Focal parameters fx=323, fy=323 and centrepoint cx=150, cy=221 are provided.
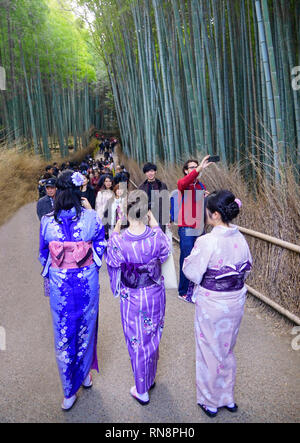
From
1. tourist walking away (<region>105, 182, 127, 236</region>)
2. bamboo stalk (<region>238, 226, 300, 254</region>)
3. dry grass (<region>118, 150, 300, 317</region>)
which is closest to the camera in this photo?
bamboo stalk (<region>238, 226, 300, 254</region>)

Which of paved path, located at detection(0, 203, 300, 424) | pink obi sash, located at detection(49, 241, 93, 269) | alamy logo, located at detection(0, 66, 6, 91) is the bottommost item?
paved path, located at detection(0, 203, 300, 424)

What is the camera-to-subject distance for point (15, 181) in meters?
6.75

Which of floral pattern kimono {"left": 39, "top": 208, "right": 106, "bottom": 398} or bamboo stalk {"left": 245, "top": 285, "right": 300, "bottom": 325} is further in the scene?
bamboo stalk {"left": 245, "top": 285, "right": 300, "bottom": 325}

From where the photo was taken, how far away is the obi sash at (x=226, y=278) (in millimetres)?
1495

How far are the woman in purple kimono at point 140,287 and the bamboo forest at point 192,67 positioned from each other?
1.41 meters

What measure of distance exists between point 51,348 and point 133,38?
7367 mm

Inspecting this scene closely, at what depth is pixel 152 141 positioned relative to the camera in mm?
6656

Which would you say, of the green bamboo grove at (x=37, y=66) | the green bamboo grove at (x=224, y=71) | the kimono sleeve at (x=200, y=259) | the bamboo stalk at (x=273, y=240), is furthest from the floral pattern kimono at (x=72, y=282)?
the green bamboo grove at (x=37, y=66)

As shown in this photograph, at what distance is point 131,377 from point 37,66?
10733mm

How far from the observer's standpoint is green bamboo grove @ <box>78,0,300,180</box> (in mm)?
3354

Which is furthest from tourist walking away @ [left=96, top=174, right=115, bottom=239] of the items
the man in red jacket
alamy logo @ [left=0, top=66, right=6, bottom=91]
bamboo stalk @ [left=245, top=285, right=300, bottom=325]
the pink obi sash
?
alamy logo @ [left=0, top=66, right=6, bottom=91]

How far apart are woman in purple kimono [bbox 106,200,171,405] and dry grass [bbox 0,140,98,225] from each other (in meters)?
4.65

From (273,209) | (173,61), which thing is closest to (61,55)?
(173,61)

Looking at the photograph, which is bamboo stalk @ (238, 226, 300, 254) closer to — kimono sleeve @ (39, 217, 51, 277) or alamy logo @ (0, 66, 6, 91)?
kimono sleeve @ (39, 217, 51, 277)
